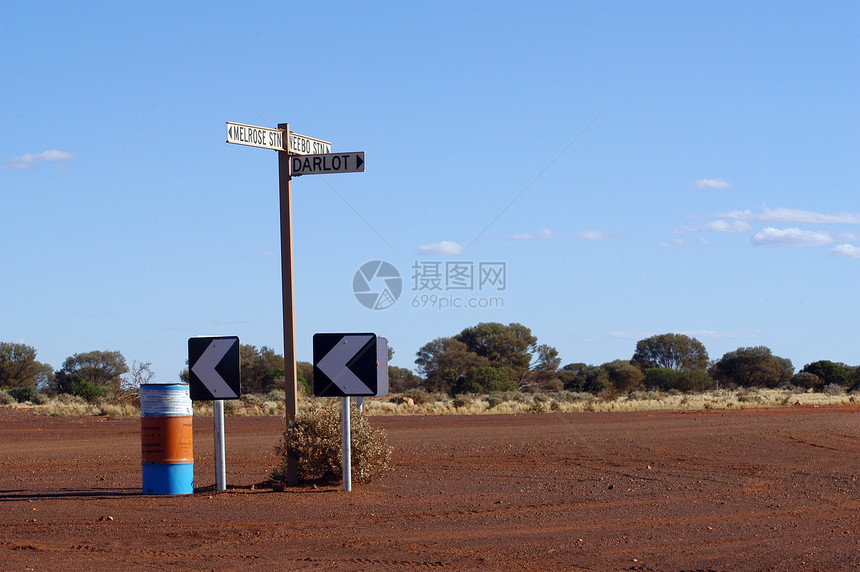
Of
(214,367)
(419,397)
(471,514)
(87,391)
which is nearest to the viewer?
(471,514)

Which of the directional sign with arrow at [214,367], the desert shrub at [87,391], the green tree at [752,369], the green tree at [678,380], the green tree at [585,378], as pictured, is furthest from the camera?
the green tree at [752,369]

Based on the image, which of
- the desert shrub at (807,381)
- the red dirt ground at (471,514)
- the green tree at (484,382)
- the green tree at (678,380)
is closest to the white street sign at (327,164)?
the red dirt ground at (471,514)

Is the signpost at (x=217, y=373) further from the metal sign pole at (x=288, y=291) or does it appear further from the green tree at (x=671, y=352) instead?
the green tree at (x=671, y=352)

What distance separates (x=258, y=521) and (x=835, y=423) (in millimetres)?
21660

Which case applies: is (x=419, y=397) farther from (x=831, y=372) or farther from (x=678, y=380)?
(x=831, y=372)

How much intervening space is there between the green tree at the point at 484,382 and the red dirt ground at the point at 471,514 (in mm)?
39875

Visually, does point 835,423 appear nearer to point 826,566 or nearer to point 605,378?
point 826,566

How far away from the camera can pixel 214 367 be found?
11414mm

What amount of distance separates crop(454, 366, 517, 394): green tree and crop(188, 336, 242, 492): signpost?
46.8m

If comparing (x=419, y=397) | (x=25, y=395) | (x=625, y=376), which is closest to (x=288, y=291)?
(x=419, y=397)

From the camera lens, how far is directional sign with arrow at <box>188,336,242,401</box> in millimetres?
11352

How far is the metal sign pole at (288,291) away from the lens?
39.5 feet

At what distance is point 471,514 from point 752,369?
68.7m

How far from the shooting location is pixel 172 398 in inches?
446
